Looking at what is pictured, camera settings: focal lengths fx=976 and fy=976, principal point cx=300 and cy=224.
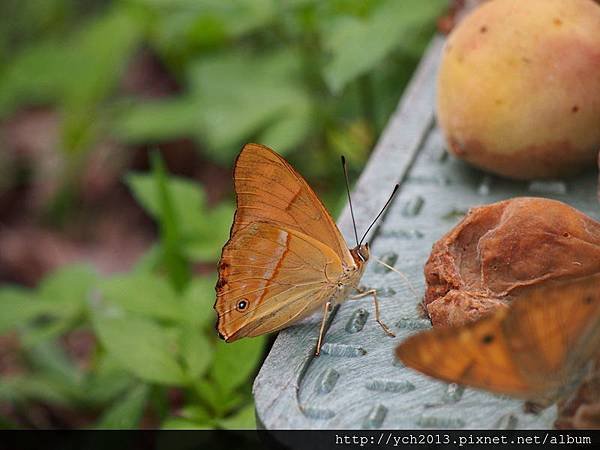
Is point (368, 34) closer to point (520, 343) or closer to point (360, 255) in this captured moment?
point (360, 255)

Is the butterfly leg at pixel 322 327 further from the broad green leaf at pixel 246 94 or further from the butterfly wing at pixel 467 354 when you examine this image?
the broad green leaf at pixel 246 94

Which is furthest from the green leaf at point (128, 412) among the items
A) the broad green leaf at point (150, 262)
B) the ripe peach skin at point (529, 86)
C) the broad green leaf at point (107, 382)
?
the ripe peach skin at point (529, 86)

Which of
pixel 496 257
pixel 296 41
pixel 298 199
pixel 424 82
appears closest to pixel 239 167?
pixel 298 199

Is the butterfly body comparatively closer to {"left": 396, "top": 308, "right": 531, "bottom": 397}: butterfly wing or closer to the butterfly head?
the butterfly head

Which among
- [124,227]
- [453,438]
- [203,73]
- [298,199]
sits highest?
[298,199]

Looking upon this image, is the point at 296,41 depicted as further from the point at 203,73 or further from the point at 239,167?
the point at 239,167

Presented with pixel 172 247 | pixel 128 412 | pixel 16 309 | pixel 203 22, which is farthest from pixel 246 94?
pixel 128 412

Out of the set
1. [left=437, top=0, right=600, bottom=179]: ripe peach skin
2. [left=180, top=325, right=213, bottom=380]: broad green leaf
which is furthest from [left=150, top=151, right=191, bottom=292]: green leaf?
[left=437, top=0, right=600, bottom=179]: ripe peach skin
